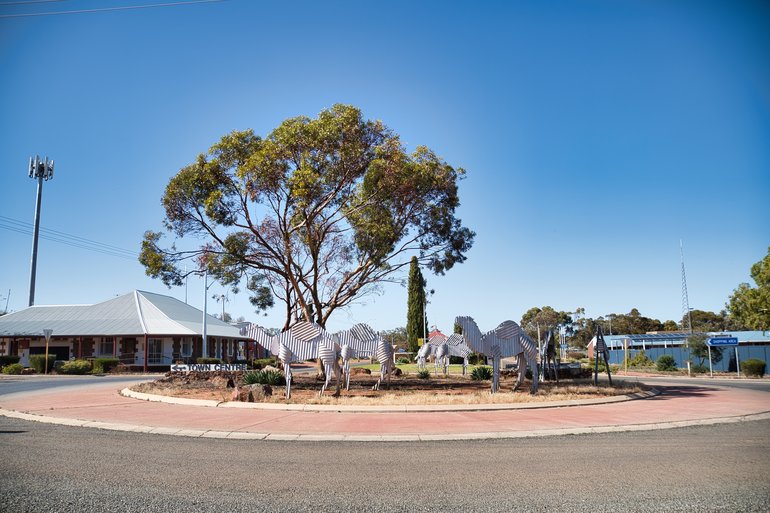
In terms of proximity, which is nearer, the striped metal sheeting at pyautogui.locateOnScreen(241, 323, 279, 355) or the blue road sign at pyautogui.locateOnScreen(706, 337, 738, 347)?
the striped metal sheeting at pyautogui.locateOnScreen(241, 323, 279, 355)

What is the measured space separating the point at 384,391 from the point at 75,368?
2747cm

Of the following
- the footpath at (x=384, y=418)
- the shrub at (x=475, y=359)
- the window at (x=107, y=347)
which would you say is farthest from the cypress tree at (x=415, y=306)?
Answer: the footpath at (x=384, y=418)

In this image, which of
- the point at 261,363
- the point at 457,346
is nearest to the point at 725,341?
the point at 457,346

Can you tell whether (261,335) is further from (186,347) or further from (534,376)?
(186,347)

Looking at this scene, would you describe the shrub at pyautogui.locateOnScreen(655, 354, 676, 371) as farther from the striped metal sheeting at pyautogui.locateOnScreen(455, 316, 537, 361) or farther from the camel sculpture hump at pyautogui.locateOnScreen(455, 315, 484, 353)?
the camel sculpture hump at pyautogui.locateOnScreen(455, 315, 484, 353)

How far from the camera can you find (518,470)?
25.1ft

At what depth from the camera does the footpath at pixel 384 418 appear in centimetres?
1114

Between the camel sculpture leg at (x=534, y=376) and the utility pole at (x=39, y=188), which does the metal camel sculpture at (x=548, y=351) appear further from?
the utility pole at (x=39, y=188)

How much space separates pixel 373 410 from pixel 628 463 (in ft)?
27.1

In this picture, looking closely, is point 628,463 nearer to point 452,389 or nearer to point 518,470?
point 518,470

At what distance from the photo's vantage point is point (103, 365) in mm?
39312

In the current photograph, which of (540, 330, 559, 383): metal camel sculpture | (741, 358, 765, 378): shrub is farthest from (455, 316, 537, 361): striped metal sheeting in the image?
(741, 358, 765, 378): shrub

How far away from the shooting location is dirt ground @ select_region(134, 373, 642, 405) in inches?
670

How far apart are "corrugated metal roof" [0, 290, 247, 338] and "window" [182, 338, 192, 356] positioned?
1.99 metres
